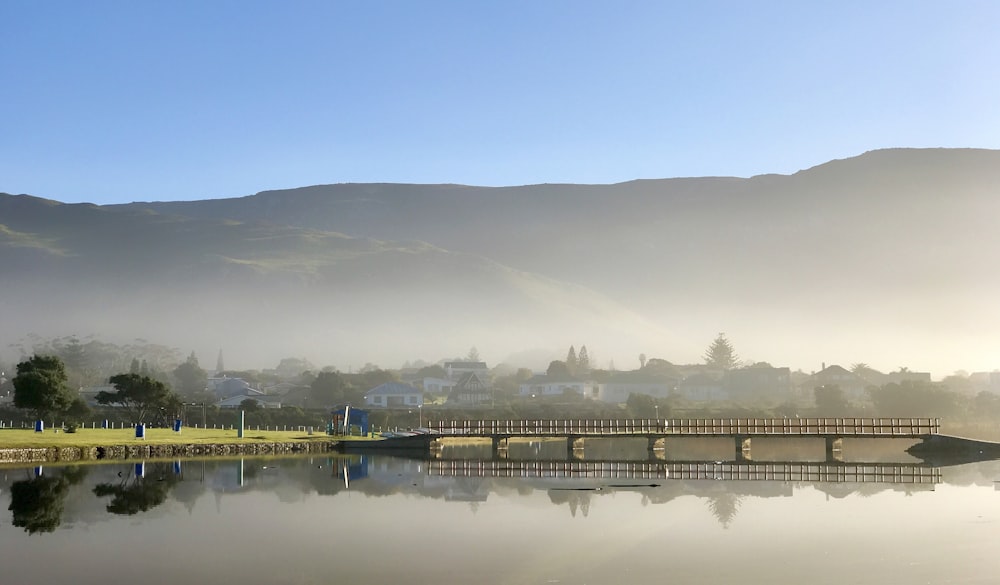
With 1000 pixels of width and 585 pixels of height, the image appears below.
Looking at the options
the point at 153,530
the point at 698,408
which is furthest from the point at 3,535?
the point at 698,408

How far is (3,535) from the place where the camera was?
35.5m

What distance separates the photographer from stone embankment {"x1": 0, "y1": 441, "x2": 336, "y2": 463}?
6594cm

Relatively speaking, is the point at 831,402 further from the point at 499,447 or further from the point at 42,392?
the point at 42,392

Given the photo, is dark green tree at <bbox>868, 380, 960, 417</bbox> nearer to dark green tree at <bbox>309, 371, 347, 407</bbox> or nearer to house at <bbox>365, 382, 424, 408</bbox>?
house at <bbox>365, 382, 424, 408</bbox>

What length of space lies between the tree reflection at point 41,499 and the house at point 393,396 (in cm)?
10460

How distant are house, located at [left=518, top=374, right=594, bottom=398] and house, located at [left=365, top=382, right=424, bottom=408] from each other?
31395 mm

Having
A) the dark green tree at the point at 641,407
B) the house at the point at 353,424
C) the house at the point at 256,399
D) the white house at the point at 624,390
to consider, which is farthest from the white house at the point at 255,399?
the house at the point at 353,424

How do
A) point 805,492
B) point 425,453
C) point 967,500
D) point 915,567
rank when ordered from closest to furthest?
1. point 915,567
2. point 967,500
3. point 805,492
4. point 425,453

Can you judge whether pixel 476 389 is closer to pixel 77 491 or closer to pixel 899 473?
pixel 899 473

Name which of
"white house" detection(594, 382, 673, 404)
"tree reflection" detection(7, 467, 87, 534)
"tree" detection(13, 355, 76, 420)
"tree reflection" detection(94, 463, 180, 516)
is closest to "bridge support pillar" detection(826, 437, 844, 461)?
"tree reflection" detection(94, 463, 180, 516)

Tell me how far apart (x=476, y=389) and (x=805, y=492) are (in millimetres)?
131221

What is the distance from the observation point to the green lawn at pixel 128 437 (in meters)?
70.2

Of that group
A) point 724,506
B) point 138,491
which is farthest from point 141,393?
point 724,506

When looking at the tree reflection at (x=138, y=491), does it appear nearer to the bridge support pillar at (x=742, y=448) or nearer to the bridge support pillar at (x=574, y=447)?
the bridge support pillar at (x=574, y=447)
